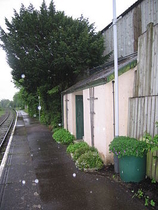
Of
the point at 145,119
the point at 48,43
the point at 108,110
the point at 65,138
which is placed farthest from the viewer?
the point at 48,43

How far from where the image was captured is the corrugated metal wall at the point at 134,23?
677 cm

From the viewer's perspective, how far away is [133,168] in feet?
12.9

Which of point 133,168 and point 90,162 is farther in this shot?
point 90,162

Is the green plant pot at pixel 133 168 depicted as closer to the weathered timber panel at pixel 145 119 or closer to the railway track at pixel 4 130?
the weathered timber panel at pixel 145 119

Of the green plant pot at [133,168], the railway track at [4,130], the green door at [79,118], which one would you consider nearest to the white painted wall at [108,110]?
the green plant pot at [133,168]

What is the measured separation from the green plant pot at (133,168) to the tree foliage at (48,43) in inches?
256

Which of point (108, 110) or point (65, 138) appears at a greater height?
point (108, 110)

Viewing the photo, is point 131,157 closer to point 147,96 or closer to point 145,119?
point 145,119

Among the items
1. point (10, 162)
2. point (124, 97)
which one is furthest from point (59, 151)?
point (124, 97)

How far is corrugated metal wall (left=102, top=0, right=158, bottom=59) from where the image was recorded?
6.77 metres

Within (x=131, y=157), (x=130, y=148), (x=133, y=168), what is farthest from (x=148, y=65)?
(x=133, y=168)

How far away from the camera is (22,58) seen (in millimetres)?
9336

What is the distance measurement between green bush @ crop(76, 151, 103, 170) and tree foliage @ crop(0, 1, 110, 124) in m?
5.65

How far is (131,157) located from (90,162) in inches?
61.6
